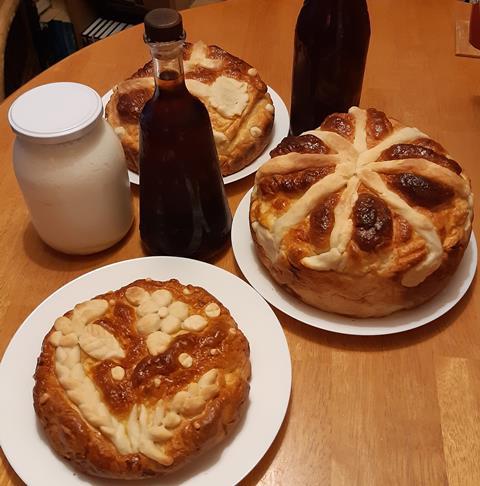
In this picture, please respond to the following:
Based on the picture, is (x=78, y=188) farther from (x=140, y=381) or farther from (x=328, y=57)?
(x=328, y=57)

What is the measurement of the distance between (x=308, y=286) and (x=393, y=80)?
707 millimetres

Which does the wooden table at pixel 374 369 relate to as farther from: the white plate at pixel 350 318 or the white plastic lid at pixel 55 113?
the white plastic lid at pixel 55 113

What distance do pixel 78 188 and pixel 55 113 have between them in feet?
0.38

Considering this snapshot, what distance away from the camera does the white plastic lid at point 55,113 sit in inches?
33.1

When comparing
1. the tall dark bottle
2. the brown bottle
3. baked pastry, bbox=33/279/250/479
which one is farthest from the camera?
the tall dark bottle

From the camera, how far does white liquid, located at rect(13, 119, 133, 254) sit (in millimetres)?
883

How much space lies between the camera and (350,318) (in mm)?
900

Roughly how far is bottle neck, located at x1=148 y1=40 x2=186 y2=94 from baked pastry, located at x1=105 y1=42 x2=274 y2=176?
256 millimetres

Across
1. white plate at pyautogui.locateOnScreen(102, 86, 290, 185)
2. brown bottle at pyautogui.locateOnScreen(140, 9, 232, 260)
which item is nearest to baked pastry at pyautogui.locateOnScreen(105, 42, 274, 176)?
white plate at pyautogui.locateOnScreen(102, 86, 290, 185)

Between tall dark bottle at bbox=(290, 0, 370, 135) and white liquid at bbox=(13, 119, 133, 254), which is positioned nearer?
white liquid at bbox=(13, 119, 133, 254)

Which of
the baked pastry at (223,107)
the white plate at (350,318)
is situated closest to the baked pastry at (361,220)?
the white plate at (350,318)

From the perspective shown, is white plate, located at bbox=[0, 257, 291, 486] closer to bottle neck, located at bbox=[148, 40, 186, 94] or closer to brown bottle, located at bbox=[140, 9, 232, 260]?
brown bottle, located at bbox=[140, 9, 232, 260]

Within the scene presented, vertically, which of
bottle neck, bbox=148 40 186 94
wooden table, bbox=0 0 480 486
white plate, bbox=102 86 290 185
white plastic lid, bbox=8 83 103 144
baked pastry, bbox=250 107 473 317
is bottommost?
wooden table, bbox=0 0 480 486

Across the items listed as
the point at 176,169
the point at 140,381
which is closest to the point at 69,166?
the point at 176,169
